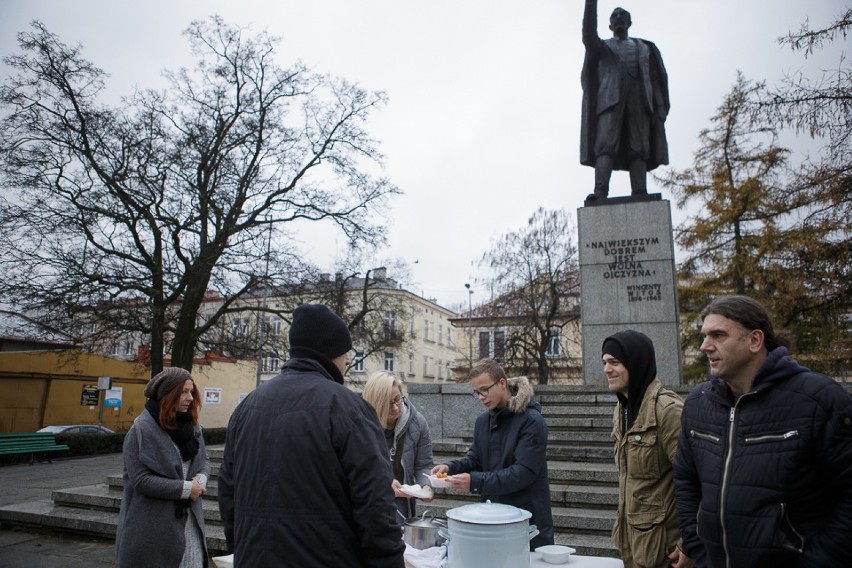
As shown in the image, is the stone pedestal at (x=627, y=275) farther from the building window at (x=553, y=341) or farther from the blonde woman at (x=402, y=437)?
the building window at (x=553, y=341)

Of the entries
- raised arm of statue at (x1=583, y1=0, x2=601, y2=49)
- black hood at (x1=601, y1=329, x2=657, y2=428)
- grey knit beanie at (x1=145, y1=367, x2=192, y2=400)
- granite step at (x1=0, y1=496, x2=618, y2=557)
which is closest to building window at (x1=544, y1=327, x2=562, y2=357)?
raised arm of statue at (x1=583, y1=0, x2=601, y2=49)

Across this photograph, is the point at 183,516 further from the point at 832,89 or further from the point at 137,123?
the point at 137,123

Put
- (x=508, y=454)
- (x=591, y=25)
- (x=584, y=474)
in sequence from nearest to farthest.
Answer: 1. (x=508, y=454)
2. (x=584, y=474)
3. (x=591, y=25)

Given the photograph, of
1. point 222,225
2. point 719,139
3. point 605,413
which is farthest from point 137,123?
point 719,139

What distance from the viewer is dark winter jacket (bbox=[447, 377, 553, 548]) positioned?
329cm

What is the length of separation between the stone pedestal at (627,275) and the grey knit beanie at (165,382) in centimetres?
707

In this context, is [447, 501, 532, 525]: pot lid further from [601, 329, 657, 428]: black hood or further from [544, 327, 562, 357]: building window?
[544, 327, 562, 357]: building window

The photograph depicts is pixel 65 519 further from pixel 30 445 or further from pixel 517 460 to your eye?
pixel 30 445

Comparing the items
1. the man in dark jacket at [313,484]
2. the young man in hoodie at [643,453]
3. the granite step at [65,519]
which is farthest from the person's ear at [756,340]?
the granite step at [65,519]

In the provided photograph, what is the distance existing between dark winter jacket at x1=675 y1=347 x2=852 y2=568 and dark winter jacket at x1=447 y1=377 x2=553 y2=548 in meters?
1.10

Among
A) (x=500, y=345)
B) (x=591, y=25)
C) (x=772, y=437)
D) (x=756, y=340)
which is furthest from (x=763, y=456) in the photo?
(x=500, y=345)

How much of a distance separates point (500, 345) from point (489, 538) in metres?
24.4

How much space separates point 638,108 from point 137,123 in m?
13.6

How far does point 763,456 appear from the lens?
2158 mm
